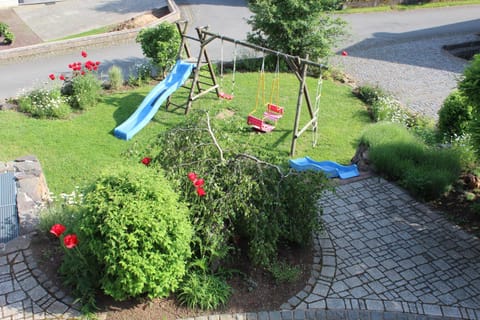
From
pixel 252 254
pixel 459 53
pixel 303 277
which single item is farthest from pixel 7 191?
pixel 459 53

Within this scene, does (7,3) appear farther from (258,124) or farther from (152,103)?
(258,124)

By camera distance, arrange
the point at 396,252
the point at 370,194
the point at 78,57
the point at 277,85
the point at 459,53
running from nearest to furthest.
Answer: the point at 396,252 → the point at 370,194 → the point at 277,85 → the point at 78,57 → the point at 459,53

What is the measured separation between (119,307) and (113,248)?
924 mm

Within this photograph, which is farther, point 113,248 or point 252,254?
point 252,254

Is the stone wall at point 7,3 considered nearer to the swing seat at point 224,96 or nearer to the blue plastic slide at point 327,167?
the swing seat at point 224,96

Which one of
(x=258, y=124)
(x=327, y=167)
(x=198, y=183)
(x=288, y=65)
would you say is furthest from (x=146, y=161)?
(x=288, y=65)

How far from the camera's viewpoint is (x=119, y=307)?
5715mm

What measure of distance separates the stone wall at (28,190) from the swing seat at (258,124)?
441 centimetres

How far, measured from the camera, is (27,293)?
576 cm

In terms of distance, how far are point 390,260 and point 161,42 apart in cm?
817

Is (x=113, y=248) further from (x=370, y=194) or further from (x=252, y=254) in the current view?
(x=370, y=194)

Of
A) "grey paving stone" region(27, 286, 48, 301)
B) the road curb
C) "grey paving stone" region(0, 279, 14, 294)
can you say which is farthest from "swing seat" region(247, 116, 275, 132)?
the road curb

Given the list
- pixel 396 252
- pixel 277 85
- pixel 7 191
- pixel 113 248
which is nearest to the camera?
pixel 113 248

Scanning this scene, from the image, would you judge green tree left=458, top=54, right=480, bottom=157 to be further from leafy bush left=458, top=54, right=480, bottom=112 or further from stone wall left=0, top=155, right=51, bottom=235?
stone wall left=0, top=155, right=51, bottom=235
